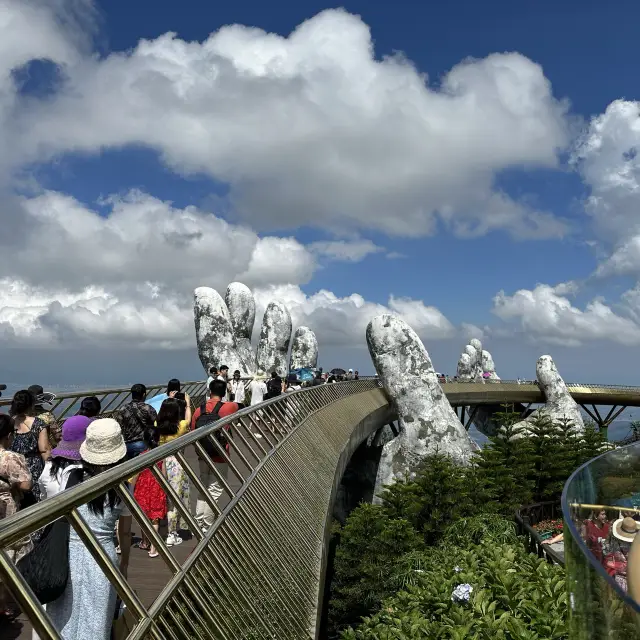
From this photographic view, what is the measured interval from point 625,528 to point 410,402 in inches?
850

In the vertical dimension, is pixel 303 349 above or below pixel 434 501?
above

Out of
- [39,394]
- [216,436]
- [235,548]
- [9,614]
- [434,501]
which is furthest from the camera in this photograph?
[434,501]

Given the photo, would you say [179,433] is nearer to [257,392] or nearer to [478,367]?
[257,392]

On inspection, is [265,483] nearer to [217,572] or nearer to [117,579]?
[217,572]

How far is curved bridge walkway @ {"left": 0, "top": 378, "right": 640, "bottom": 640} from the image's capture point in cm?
240

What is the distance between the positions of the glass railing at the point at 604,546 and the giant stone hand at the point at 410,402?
67.1 feet

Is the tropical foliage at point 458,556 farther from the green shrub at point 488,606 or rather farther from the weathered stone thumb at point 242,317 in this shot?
the weathered stone thumb at point 242,317

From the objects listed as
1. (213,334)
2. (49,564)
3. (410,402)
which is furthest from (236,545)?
(213,334)

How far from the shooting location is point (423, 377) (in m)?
24.2

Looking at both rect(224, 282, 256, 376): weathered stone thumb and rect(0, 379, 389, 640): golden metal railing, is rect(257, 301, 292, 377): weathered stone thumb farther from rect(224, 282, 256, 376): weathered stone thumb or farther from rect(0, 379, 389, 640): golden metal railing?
rect(0, 379, 389, 640): golden metal railing

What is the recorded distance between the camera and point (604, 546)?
2.34 metres

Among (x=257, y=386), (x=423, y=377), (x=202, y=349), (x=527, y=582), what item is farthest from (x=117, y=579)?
(x=202, y=349)

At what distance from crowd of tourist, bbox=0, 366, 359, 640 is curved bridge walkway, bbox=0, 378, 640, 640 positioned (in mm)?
182

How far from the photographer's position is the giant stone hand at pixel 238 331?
31.4 metres
